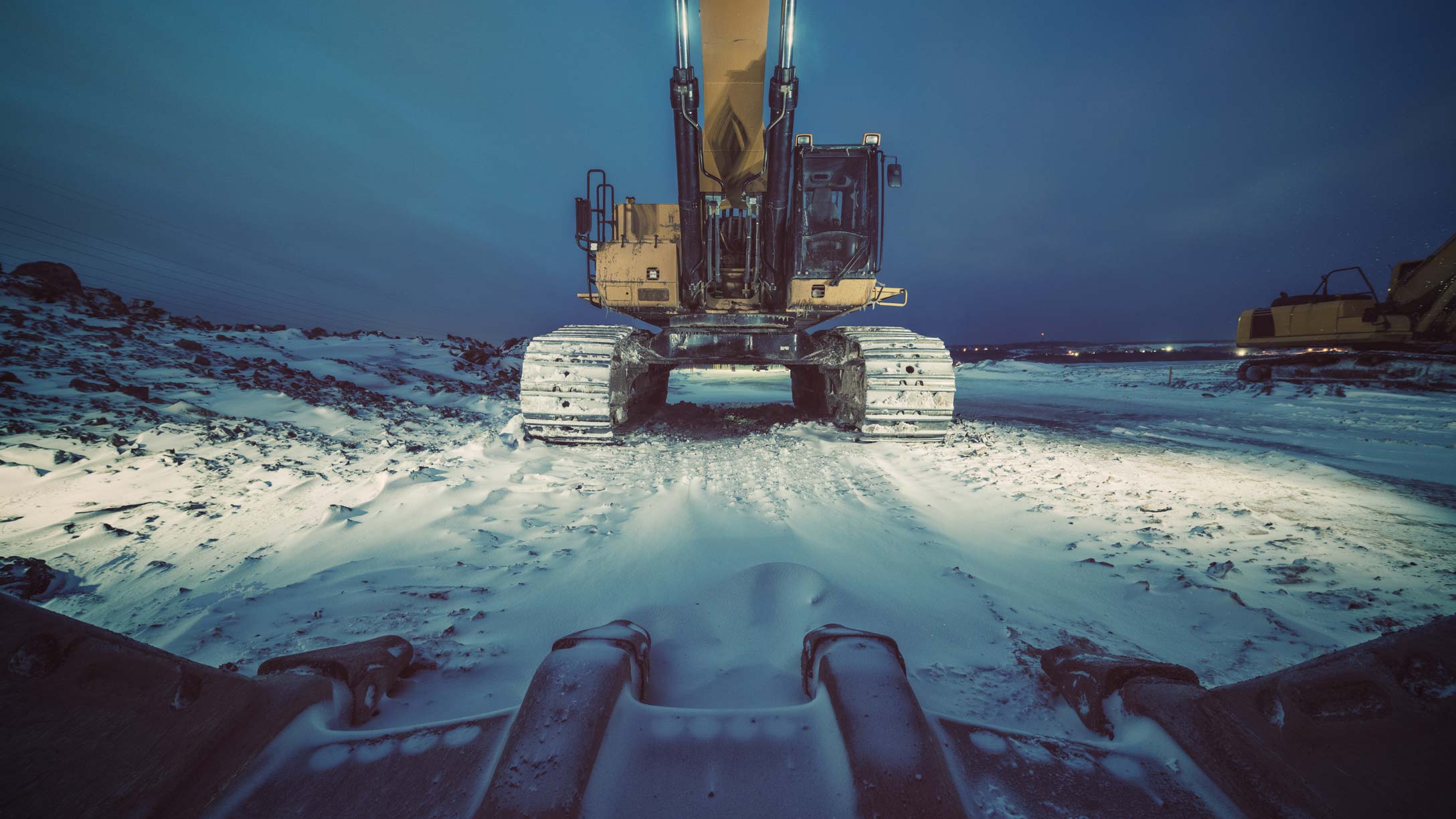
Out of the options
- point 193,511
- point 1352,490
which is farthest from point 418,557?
point 1352,490

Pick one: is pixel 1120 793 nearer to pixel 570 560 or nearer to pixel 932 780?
pixel 932 780

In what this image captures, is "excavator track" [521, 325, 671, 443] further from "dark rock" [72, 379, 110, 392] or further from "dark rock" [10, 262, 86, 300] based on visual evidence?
"dark rock" [10, 262, 86, 300]

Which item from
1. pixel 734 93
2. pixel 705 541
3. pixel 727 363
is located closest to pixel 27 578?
pixel 705 541

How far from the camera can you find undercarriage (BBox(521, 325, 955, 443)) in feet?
18.1

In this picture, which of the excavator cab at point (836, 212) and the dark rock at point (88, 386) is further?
the excavator cab at point (836, 212)

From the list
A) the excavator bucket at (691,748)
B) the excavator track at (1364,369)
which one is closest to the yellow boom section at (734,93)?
the excavator bucket at (691,748)

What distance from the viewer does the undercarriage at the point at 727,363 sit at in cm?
550

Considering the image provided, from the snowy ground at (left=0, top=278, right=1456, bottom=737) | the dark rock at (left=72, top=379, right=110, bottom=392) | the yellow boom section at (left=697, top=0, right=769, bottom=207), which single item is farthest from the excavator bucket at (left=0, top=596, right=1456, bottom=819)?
the dark rock at (left=72, top=379, right=110, bottom=392)

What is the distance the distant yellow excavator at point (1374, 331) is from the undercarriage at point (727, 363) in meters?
11.7

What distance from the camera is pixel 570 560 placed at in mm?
2713

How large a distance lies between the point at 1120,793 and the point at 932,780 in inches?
16.8

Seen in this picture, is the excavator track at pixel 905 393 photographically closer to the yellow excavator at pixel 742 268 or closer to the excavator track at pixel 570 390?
the yellow excavator at pixel 742 268

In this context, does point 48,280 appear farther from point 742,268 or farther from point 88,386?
point 742,268

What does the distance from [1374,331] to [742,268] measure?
1478 cm
